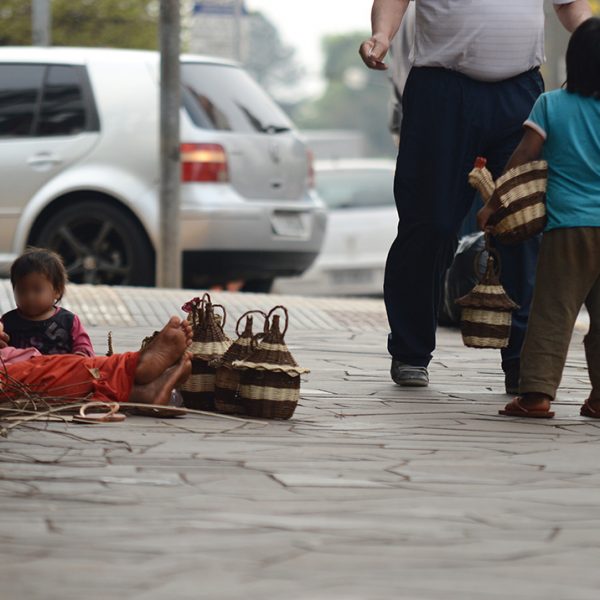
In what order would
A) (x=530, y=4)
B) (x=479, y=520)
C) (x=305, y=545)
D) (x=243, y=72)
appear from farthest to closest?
(x=243, y=72), (x=530, y=4), (x=479, y=520), (x=305, y=545)

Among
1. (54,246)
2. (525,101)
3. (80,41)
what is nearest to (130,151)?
(54,246)

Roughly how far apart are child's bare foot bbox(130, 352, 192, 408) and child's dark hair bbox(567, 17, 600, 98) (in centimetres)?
160

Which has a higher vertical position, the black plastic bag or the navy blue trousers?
the navy blue trousers

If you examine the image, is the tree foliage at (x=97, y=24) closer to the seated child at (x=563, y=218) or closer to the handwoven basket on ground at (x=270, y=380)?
the seated child at (x=563, y=218)

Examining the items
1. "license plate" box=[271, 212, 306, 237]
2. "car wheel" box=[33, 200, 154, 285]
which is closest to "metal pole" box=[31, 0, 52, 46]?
"license plate" box=[271, 212, 306, 237]

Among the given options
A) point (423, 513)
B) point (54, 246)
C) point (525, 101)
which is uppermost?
point (525, 101)

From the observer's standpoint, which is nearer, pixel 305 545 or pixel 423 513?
pixel 305 545

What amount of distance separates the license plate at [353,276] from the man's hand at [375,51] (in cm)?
986

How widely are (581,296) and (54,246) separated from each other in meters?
6.65

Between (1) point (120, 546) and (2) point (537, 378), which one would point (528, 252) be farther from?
(1) point (120, 546)

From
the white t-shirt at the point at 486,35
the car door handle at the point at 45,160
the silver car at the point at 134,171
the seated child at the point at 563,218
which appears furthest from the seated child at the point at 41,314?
the car door handle at the point at 45,160

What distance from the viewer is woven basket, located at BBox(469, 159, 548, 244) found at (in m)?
5.93

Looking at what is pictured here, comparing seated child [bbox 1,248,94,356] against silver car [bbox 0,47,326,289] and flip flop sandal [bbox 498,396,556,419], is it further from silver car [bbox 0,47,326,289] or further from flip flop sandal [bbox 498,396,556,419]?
silver car [bbox 0,47,326,289]

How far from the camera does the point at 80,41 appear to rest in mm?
33438
